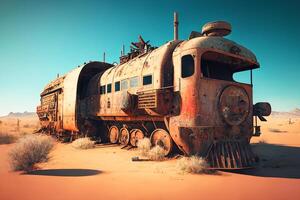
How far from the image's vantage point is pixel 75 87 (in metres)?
14.6

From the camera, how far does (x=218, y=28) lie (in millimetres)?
9086

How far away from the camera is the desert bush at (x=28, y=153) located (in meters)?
6.52

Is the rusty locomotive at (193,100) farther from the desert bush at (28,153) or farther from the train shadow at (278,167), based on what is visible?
the desert bush at (28,153)

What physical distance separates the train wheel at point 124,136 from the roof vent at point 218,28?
272 inches

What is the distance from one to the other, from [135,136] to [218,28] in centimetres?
683

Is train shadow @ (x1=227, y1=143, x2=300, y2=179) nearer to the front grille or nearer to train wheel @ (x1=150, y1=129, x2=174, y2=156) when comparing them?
the front grille

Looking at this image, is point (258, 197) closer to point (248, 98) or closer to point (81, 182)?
point (81, 182)

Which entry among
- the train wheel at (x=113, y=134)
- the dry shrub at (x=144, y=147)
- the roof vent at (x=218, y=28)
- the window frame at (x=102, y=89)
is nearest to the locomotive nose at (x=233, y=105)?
the roof vent at (x=218, y=28)

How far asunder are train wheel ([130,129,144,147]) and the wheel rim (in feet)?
1.02

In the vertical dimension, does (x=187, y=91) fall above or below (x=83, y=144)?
above

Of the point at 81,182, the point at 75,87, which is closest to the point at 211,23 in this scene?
the point at 81,182

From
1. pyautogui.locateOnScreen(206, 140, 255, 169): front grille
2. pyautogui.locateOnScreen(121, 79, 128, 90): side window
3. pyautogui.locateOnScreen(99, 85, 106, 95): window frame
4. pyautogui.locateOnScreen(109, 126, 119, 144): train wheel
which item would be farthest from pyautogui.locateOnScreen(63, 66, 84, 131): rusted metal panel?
pyautogui.locateOnScreen(206, 140, 255, 169): front grille

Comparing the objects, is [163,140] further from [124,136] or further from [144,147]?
[124,136]

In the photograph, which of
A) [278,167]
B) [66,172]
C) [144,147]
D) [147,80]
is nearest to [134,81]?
[147,80]
